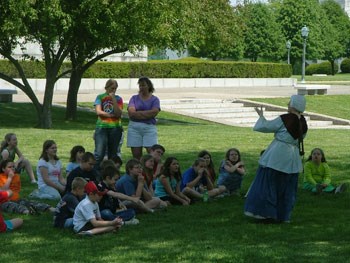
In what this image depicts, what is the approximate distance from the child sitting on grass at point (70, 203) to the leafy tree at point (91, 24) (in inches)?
497

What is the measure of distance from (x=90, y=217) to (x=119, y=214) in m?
0.76

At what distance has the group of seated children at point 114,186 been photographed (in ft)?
30.5

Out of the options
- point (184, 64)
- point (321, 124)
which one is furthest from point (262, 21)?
point (321, 124)

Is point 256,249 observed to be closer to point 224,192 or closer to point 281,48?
point 224,192

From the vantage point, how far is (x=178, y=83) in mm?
45625

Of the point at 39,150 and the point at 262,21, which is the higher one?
the point at 262,21

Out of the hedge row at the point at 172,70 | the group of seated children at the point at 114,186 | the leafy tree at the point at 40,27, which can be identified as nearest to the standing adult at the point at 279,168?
the group of seated children at the point at 114,186

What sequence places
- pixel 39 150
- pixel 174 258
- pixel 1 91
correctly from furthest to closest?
1. pixel 1 91
2. pixel 39 150
3. pixel 174 258

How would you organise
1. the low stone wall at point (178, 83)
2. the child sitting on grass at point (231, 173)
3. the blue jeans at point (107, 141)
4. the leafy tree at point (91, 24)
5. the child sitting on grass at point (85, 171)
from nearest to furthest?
the child sitting on grass at point (85, 171)
the child sitting on grass at point (231, 173)
the blue jeans at point (107, 141)
the leafy tree at point (91, 24)
the low stone wall at point (178, 83)

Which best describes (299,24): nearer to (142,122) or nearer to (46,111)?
(46,111)

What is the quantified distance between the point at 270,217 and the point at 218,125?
1808 cm

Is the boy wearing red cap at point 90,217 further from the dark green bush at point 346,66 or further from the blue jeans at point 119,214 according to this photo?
the dark green bush at point 346,66

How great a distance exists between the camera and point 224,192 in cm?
1202

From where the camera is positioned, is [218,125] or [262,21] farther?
[262,21]
